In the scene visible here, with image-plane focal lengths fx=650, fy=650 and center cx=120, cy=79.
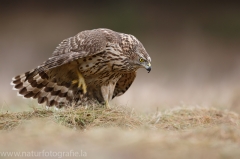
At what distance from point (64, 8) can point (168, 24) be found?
280cm

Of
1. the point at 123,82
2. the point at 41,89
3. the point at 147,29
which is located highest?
the point at 147,29

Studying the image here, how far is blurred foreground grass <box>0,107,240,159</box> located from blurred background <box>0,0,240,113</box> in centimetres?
739

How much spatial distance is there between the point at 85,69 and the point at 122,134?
277 cm

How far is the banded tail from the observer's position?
9328 mm

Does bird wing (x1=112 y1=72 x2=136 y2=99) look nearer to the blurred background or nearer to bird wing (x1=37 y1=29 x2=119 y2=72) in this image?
bird wing (x1=37 y1=29 x2=119 y2=72)

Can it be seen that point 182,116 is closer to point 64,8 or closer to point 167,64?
point 167,64

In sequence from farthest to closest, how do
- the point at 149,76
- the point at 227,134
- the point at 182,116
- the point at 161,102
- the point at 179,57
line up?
the point at 179,57, the point at 149,76, the point at 161,102, the point at 182,116, the point at 227,134

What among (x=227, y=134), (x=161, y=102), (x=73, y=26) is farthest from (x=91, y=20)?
(x=227, y=134)

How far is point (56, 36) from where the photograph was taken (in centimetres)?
1712

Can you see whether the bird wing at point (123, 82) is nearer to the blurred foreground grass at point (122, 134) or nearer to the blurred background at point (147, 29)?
the blurred foreground grass at point (122, 134)

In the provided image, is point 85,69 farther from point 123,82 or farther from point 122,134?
point 122,134

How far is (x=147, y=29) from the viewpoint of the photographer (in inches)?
679

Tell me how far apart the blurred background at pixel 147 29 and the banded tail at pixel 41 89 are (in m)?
6.57

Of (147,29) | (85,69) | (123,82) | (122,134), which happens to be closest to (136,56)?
(85,69)
